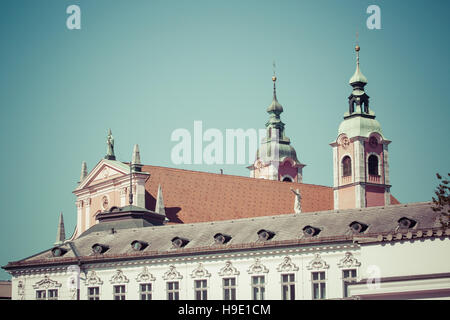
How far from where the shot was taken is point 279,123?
144750 millimetres

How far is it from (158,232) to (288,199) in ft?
138

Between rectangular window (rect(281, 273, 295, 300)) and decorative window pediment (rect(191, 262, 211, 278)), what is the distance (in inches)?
231

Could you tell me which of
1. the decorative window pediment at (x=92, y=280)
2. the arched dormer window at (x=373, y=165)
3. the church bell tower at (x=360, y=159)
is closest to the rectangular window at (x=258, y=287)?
the decorative window pediment at (x=92, y=280)

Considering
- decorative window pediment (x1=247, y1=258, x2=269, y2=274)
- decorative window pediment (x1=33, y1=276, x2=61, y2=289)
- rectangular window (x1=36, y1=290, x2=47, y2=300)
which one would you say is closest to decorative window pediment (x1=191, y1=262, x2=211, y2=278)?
decorative window pediment (x1=247, y1=258, x2=269, y2=274)

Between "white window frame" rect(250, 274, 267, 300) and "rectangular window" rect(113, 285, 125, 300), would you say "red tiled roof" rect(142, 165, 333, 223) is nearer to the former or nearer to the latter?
"rectangular window" rect(113, 285, 125, 300)

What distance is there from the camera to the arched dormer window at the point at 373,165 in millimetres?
118188

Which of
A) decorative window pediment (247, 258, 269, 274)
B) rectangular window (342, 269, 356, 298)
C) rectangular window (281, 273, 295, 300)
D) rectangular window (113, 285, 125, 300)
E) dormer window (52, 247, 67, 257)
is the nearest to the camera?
rectangular window (342, 269, 356, 298)

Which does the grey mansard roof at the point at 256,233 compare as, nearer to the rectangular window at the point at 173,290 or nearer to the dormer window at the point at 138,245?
the dormer window at the point at 138,245

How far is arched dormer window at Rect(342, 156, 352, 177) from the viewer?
117688 millimetres

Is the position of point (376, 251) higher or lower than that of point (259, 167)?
lower

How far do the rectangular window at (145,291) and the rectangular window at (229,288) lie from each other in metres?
6.14
